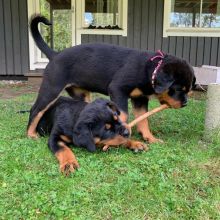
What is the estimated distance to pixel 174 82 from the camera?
3400mm

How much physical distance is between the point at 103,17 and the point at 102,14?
8cm

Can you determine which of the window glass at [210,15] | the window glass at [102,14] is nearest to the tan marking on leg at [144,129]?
the window glass at [102,14]

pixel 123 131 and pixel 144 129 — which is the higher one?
pixel 123 131

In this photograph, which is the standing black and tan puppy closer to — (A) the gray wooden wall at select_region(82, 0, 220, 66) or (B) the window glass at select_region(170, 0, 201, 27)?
(A) the gray wooden wall at select_region(82, 0, 220, 66)

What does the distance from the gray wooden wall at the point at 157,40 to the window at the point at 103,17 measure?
0.50ft

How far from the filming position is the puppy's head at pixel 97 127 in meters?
2.99

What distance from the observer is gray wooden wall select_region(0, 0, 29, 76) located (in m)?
8.70

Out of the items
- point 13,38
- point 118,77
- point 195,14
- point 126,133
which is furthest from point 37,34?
point 195,14

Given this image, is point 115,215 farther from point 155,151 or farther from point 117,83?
point 117,83

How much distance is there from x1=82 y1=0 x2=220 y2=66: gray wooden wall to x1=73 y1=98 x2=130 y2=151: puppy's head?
6179 millimetres

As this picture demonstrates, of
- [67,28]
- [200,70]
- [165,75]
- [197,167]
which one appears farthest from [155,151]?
[67,28]

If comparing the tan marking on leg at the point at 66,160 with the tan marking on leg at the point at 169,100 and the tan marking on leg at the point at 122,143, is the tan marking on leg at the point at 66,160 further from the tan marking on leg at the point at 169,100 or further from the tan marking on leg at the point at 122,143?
the tan marking on leg at the point at 169,100

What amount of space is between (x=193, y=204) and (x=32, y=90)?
6.05 metres

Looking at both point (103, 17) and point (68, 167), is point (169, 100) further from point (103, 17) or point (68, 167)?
point (103, 17)
